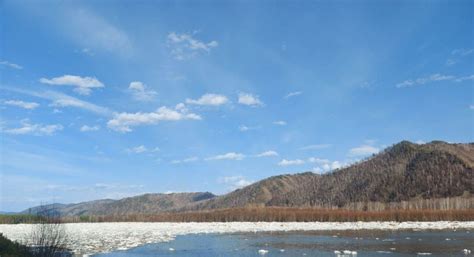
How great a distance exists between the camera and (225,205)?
179 meters

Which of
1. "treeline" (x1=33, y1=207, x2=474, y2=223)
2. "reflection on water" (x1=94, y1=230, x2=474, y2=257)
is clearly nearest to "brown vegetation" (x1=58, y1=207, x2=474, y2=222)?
"treeline" (x1=33, y1=207, x2=474, y2=223)

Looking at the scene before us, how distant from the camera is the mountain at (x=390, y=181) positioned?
110 meters

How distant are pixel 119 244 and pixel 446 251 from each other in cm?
1802

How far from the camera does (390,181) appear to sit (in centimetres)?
12431

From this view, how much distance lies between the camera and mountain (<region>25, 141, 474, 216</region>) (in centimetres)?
10500

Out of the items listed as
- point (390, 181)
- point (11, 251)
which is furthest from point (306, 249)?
point (390, 181)

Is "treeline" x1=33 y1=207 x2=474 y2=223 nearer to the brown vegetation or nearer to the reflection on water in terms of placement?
the brown vegetation

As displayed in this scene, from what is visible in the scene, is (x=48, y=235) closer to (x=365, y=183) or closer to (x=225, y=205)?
(x=365, y=183)

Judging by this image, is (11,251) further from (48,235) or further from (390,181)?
(390,181)

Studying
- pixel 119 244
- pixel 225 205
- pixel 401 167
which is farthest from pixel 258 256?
pixel 225 205

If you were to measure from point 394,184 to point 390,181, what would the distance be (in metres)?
2.73

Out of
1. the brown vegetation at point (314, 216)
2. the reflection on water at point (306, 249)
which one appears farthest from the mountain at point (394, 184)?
the reflection on water at point (306, 249)

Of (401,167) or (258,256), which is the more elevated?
(401,167)

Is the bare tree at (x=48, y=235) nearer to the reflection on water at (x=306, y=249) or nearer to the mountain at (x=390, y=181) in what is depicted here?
the reflection on water at (x=306, y=249)
